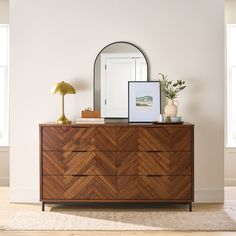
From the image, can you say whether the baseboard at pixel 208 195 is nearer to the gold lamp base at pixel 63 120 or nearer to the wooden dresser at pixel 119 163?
the wooden dresser at pixel 119 163

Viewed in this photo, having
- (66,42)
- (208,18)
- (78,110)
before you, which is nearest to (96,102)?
(78,110)

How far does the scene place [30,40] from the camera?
562cm

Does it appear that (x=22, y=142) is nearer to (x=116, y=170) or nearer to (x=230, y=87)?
(x=116, y=170)

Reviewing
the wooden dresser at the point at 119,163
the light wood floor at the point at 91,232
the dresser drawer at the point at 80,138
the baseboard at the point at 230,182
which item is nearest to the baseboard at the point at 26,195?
the light wood floor at the point at 91,232

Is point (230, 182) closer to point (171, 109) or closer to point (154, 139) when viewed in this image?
point (171, 109)

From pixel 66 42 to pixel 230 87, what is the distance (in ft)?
8.12

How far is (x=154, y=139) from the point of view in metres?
5.08

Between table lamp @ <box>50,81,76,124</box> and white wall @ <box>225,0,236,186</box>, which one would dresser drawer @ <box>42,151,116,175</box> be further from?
white wall @ <box>225,0,236,186</box>

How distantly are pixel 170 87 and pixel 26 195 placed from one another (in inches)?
80.6

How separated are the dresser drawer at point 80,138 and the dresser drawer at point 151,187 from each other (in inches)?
15.4

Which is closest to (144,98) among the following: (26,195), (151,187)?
(151,187)

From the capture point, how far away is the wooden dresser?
509 centimetres

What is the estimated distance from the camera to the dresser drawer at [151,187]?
5.09 metres

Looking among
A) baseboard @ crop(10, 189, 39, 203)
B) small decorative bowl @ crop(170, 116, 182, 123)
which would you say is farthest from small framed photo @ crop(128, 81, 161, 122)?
baseboard @ crop(10, 189, 39, 203)
